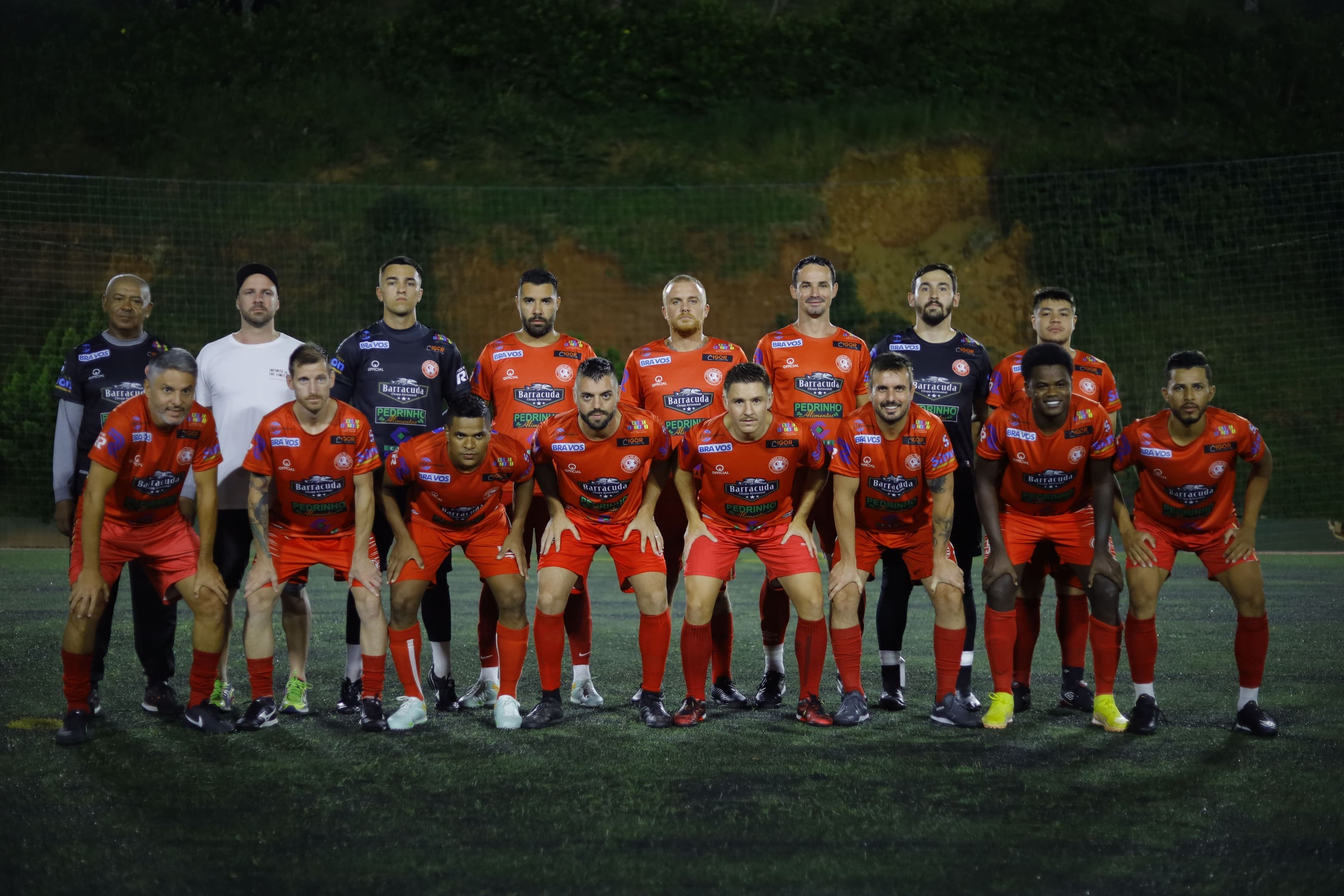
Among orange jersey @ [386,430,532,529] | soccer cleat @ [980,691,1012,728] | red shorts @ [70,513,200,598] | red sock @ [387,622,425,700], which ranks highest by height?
orange jersey @ [386,430,532,529]

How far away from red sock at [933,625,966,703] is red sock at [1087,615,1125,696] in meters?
0.51

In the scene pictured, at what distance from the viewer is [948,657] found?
488 centimetres

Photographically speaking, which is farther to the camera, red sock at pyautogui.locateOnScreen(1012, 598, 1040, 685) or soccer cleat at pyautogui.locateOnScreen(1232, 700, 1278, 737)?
red sock at pyautogui.locateOnScreen(1012, 598, 1040, 685)

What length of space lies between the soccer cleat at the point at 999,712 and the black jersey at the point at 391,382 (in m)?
2.52

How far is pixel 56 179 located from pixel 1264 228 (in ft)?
64.2

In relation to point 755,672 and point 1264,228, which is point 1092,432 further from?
point 1264,228

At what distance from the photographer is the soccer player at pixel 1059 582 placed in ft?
16.9

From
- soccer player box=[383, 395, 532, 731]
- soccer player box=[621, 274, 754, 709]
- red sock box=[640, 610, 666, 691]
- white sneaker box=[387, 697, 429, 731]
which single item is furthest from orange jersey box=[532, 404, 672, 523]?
white sneaker box=[387, 697, 429, 731]

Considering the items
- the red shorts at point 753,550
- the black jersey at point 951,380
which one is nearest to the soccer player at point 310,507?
the red shorts at point 753,550

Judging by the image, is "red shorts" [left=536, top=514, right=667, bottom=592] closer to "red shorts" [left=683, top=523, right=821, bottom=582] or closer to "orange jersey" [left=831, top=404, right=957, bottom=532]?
"red shorts" [left=683, top=523, right=821, bottom=582]

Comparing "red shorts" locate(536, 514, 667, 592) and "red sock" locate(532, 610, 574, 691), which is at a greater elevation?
"red shorts" locate(536, 514, 667, 592)

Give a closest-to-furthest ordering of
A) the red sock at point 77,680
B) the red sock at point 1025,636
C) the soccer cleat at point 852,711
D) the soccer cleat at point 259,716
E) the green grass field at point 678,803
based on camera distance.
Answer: the green grass field at point 678,803
the red sock at point 77,680
the soccer cleat at point 259,716
the soccer cleat at point 852,711
the red sock at point 1025,636

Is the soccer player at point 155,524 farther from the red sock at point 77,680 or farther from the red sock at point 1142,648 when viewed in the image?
the red sock at point 1142,648

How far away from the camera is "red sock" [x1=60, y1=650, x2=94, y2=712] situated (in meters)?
4.47
